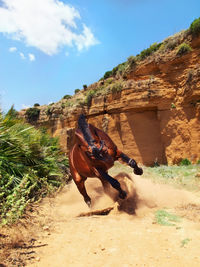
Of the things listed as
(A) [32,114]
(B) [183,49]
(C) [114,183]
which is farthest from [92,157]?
(A) [32,114]

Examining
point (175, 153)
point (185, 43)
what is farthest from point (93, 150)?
point (185, 43)

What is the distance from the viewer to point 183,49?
14.7m

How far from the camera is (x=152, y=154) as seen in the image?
16.3 m

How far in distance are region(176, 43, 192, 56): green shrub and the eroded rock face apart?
0.25m

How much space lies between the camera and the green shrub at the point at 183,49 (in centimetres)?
1457

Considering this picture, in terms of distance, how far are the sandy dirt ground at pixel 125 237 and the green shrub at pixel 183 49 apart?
11594 mm

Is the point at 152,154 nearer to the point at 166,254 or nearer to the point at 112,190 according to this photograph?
the point at 112,190

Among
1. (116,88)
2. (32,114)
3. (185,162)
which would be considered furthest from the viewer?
(32,114)

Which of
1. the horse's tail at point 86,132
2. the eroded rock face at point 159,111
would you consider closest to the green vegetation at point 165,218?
the horse's tail at point 86,132

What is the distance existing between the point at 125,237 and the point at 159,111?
13.3m

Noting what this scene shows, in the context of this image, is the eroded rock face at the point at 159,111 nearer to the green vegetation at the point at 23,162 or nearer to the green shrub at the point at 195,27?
the green shrub at the point at 195,27

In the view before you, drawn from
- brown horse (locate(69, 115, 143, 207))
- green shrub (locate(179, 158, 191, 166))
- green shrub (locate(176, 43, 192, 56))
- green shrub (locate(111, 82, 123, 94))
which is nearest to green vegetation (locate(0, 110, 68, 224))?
brown horse (locate(69, 115, 143, 207))

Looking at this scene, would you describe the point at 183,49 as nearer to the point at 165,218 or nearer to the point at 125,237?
the point at 165,218

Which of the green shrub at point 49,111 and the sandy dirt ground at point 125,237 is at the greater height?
the green shrub at point 49,111
